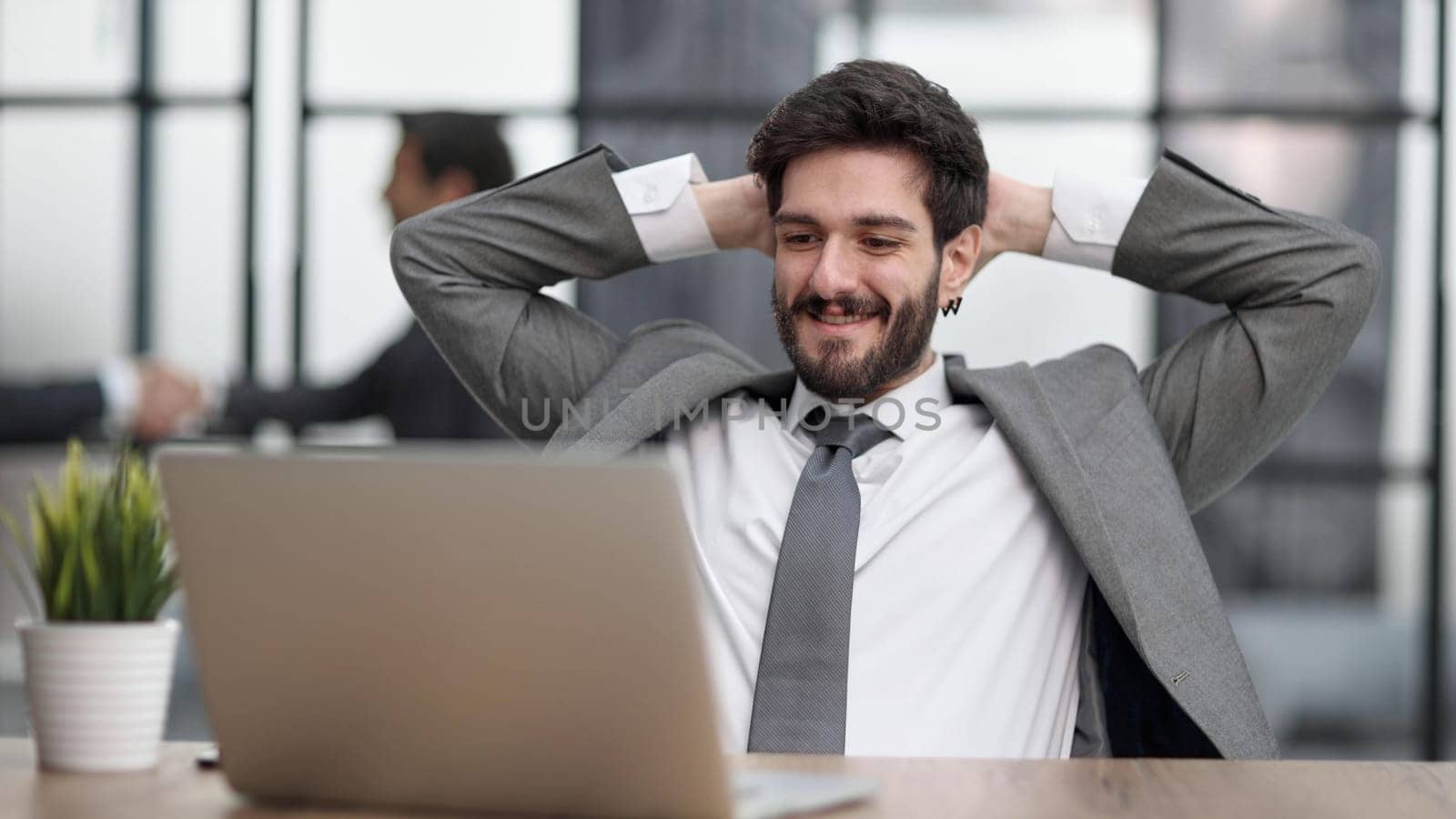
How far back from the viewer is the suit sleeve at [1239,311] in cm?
205

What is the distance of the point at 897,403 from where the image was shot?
84.7 inches

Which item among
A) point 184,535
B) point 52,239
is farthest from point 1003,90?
point 184,535

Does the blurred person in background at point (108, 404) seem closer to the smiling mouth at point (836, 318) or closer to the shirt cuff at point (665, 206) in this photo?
the shirt cuff at point (665, 206)

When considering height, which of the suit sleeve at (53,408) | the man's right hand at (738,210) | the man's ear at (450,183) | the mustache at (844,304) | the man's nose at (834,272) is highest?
the man's ear at (450,183)

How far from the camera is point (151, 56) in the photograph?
15.3 feet

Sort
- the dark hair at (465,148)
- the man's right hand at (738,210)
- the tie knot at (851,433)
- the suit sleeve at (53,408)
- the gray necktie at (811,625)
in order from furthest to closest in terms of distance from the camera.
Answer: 1. the suit sleeve at (53,408)
2. the dark hair at (465,148)
3. the man's right hand at (738,210)
4. the tie knot at (851,433)
5. the gray necktie at (811,625)

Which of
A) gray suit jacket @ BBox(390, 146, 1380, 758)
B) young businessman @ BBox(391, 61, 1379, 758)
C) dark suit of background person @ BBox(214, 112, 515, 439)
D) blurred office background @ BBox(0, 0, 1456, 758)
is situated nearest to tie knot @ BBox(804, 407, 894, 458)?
young businessman @ BBox(391, 61, 1379, 758)

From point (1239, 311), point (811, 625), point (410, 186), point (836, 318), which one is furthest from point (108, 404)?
point (1239, 311)

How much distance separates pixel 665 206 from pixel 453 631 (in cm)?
134

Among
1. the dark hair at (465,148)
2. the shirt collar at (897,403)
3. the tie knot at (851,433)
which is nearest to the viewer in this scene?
the tie knot at (851,433)

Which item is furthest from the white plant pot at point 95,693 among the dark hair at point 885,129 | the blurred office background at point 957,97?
the blurred office background at point 957,97

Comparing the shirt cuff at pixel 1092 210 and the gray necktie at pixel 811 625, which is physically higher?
the shirt cuff at pixel 1092 210

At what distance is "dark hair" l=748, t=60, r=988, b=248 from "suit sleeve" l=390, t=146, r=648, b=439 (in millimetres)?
255

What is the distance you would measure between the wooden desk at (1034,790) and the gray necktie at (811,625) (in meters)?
0.56
